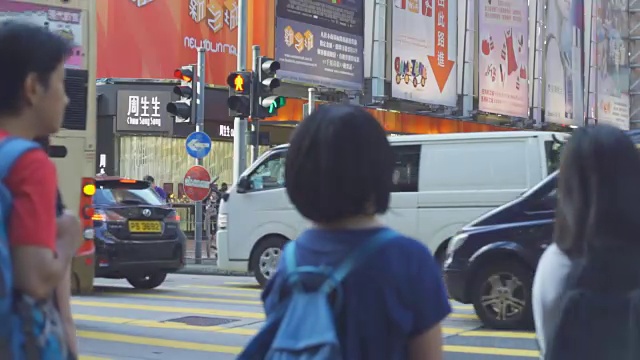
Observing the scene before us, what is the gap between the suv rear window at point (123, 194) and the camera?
41.5ft

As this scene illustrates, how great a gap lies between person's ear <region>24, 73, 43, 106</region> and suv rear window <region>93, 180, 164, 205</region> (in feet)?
33.6

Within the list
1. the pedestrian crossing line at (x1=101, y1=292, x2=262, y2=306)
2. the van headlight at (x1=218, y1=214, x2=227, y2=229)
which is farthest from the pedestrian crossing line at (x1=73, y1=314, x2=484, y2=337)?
the van headlight at (x1=218, y1=214, x2=227, y2=229)

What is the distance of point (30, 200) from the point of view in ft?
7.48

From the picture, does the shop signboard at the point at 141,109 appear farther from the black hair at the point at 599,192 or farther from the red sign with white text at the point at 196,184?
the black hair at the point at 599,192

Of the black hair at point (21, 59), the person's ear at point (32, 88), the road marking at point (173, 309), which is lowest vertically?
the road marking at point (173, 309)

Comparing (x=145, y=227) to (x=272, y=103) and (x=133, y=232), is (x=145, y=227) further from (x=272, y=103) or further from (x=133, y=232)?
(x=272, y=103)

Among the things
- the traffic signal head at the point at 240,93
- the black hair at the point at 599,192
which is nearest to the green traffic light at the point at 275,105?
the traffic signal head at the point at 240,93

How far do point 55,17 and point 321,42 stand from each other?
2014cm

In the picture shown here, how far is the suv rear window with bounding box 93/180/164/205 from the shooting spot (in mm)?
12656

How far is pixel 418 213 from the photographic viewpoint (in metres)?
12.1

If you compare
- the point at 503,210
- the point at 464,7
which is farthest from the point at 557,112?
the point at 503,210

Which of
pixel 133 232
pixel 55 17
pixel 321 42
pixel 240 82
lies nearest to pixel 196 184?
pixel 240 82

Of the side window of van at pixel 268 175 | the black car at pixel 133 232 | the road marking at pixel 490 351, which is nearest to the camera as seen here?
the road marking at pixel 490 351

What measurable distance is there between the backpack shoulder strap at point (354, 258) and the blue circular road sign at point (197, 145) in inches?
631
